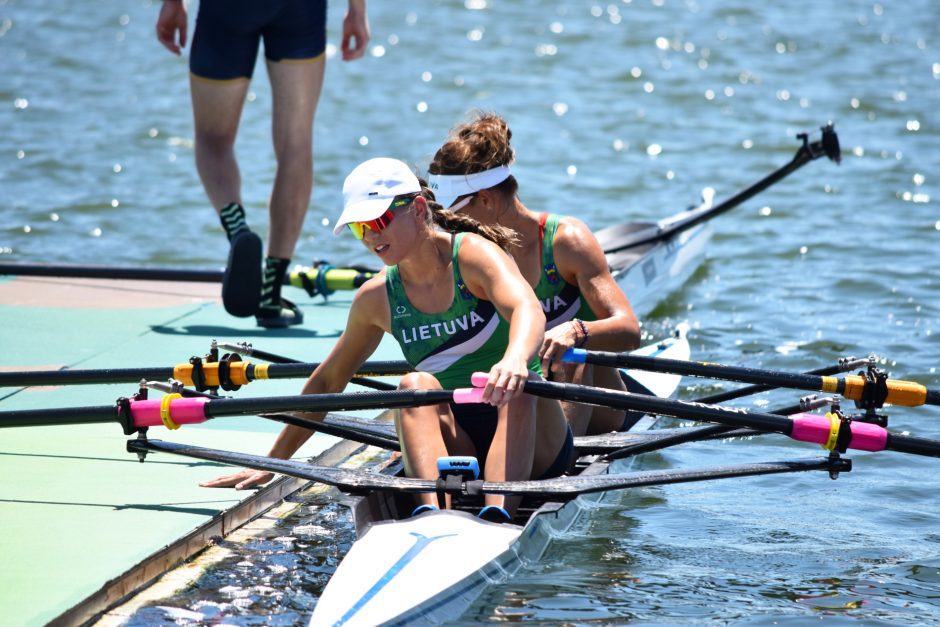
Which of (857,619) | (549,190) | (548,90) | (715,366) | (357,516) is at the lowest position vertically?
(857,619)

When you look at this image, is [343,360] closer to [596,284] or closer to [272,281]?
[596,284]

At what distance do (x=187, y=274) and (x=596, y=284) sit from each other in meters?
3.54

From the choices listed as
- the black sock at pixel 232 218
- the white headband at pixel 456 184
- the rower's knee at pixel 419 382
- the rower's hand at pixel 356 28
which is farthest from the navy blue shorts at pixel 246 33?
the rower's knee at pixel 419 382

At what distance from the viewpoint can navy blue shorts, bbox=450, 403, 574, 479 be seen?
406cm

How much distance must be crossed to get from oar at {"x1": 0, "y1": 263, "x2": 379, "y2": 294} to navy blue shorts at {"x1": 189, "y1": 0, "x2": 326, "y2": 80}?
3.70ft

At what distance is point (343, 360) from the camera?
422 cm

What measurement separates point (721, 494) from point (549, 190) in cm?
775

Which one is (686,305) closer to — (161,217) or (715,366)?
(715,366)

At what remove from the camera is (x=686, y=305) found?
868 centimetres

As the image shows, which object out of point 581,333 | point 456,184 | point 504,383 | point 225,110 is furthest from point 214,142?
point 504,383

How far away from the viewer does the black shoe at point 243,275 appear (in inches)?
245

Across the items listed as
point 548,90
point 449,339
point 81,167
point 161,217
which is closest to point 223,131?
point 449,339

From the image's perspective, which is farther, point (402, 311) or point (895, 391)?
point (895, 391)

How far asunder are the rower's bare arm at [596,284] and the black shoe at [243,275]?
2024 mm
